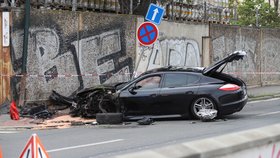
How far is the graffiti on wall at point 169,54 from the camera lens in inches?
794

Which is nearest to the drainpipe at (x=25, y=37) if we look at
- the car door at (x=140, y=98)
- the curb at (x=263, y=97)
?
the car door at (x=140, y=98)

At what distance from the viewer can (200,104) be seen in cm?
1288

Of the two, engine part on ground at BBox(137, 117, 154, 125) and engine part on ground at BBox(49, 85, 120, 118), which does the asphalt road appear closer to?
engine part on ground at BBox(137, 117, 154, 125)

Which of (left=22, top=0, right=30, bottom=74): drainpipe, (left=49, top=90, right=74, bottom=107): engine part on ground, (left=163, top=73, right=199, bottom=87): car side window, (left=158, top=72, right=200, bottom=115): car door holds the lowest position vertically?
(left=49, top=90, right=74, bottom=107): engine part on ground

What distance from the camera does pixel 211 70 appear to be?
43.3 feet

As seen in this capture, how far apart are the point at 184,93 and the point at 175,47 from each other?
8753 millimetres

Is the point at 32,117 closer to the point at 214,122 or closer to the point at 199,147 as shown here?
the point at 214,122

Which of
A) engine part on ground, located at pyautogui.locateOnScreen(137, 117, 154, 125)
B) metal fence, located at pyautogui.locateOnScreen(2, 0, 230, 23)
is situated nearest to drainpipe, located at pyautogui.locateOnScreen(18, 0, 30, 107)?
metal fence, located at pyautogui.locateOnScreen(2, 0, 230, 23)

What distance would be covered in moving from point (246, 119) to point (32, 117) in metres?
5.91

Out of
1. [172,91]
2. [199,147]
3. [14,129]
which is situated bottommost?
[14,129]

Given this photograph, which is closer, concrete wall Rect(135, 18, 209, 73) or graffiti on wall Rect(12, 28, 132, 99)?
graffiti on wall Rect(12, 28, 132, 99)

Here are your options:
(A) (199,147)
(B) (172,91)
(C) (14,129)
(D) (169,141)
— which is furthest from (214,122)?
(A) (199,147)

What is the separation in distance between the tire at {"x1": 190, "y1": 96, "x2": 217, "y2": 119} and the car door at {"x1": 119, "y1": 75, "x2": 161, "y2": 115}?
997 millimetres

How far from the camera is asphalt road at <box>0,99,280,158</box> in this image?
888 centimetres
